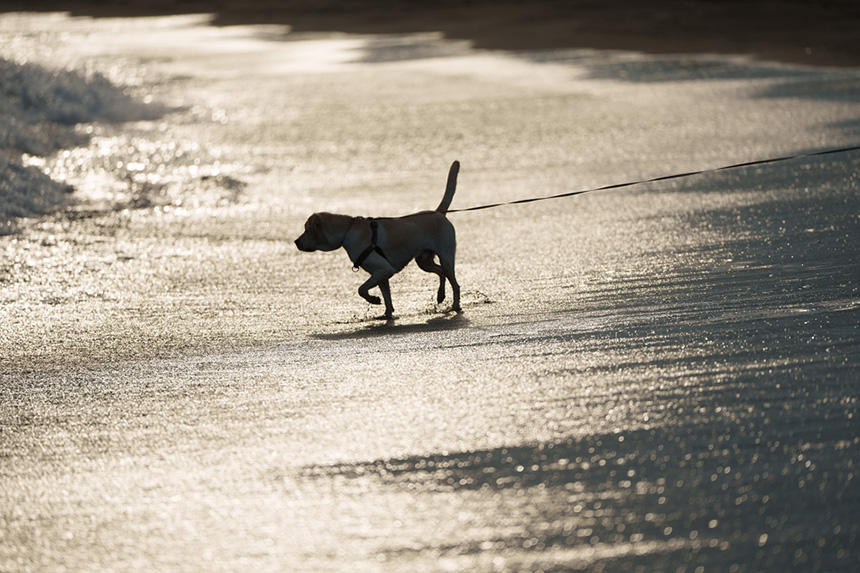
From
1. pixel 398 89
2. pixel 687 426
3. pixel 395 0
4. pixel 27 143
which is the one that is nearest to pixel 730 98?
pixel 398 89

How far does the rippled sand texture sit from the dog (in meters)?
0.27

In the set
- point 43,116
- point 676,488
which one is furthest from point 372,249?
point 43,116

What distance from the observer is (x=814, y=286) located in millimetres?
8000

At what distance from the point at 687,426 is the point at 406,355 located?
2.02m

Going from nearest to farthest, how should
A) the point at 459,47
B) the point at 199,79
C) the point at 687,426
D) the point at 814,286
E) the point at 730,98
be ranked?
the point at 687,426, the point at 814,286, the point at 730,98, the point at 199,79, the point at 459,47

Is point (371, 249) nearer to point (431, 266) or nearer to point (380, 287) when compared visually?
point (380, 287)

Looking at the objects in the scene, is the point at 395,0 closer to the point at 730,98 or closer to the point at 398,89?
the point at 398,89

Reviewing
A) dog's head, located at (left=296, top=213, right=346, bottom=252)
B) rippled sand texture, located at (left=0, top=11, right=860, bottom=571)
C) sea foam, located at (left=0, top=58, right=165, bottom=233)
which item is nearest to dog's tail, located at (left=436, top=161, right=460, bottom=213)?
rippled sand texture, located at (left=0, top=11, right=860, bottom=571)

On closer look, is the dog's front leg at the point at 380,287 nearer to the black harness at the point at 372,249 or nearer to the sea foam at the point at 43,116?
the black harness at the point at 372,249

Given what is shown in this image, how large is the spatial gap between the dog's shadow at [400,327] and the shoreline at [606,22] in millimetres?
16828

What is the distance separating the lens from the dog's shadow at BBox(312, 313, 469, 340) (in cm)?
781

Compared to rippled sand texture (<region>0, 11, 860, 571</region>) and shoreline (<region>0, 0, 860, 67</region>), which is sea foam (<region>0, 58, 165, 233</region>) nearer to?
rippled sand texture (<region>0, 11, 860, 571</region>)

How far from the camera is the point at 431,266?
861 centimetres

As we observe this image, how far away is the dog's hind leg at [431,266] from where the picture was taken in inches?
335
